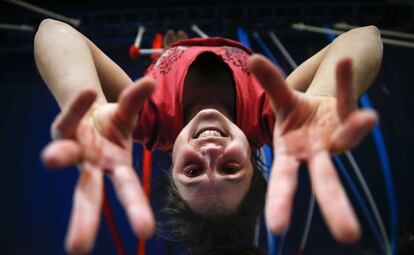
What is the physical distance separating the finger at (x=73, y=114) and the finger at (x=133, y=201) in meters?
0.07

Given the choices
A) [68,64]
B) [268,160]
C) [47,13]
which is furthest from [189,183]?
[47,13]

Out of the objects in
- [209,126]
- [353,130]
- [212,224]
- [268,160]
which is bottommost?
[268,160]

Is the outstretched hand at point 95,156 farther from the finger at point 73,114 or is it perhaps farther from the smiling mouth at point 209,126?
the smiling mouth at point 209,126

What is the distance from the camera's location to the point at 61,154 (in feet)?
1.60

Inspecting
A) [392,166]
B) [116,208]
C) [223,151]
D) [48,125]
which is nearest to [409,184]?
[392,166]

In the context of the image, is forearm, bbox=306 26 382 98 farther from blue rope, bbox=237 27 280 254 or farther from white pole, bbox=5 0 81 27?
white pole, bbox=5 0 81 27

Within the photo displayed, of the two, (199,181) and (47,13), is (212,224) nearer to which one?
(199,181)

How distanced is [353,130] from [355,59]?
13.0 inches

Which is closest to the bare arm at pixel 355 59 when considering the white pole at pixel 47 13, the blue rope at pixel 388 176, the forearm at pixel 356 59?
the forearm at pixel 356 59

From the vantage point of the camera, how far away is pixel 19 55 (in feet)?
7.29

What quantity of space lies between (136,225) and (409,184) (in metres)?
1.71

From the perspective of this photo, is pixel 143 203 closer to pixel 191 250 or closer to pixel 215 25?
pixel 191 250

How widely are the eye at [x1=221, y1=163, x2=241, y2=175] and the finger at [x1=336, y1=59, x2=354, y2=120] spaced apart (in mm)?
308

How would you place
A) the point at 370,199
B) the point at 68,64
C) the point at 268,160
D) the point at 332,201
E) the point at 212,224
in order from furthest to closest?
the point at 370,199 → the point at 268,160 → the point at 212,224 → the point at 68,64 → the point at 332,201
